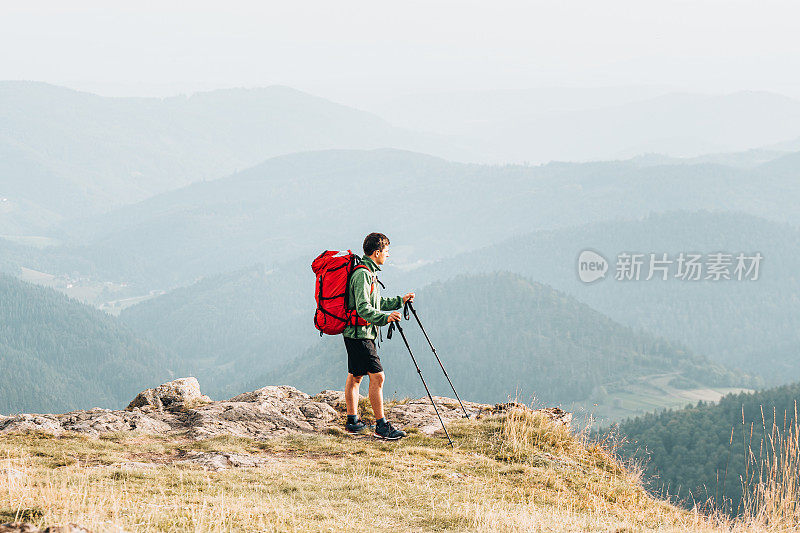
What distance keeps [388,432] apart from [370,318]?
2475 mm

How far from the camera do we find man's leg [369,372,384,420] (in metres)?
11.6

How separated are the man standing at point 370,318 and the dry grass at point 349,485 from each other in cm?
87

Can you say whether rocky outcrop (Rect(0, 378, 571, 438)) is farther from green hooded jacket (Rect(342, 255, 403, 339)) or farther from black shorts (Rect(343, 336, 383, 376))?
green hooded jacket (Rect(342, 255, 403, 339))

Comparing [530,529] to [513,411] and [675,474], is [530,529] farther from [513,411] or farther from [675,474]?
[675,474]

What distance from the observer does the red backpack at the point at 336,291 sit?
36.8ft

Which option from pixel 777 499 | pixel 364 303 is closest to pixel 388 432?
pixel 364 303

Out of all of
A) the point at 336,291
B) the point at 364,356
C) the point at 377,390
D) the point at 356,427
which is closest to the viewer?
the point at 336,291

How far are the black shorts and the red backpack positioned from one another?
1.12 ft

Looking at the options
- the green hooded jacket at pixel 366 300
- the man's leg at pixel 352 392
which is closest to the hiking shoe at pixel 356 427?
the man's leg at pixel 352 392

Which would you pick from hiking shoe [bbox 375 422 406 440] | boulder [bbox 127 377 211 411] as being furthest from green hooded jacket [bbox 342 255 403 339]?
boulder [bbox 127 377 211 411]

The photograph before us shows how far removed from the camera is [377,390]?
11734 mm

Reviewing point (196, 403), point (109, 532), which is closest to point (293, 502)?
point (109, 532)

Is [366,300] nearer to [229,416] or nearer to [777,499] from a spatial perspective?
[229,416]

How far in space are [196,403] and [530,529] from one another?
9657mm
